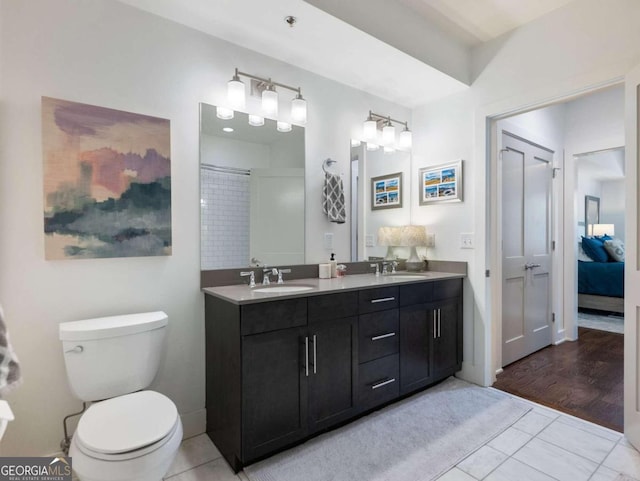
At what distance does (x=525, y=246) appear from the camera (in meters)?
3.18

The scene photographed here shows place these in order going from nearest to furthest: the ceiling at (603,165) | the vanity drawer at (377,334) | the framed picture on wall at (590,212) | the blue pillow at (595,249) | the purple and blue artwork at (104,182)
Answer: the purple and blue artwork at (104,182) → the vanity drawer at (377,334) → the blue pillow at (595,249) → the ceiling at (603,165) → the framed picture on wall at (590,212)

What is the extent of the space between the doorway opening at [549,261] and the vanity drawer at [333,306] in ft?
4.97

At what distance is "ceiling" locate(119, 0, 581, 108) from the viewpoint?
1.86m

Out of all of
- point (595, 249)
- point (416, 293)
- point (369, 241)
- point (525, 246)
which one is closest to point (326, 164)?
point (369, 241)

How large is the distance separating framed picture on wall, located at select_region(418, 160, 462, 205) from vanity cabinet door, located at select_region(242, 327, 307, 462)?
5.95 ft

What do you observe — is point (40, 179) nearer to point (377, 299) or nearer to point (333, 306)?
point (333, 306)

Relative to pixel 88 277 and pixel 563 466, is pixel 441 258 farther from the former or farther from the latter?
pixel 88 277

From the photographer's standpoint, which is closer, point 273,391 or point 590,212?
point 273,391

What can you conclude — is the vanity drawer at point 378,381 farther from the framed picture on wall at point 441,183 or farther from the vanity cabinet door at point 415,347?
the framed picture on wall at point 441,183

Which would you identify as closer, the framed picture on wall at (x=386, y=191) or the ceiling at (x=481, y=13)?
the ceiling at (x=481, y=13)

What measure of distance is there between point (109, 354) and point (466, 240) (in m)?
2.55

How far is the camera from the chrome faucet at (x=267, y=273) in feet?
7.34

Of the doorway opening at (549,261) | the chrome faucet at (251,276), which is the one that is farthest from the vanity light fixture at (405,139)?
the chrome faucet at (251,276)

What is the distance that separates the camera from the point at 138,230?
183 cm
